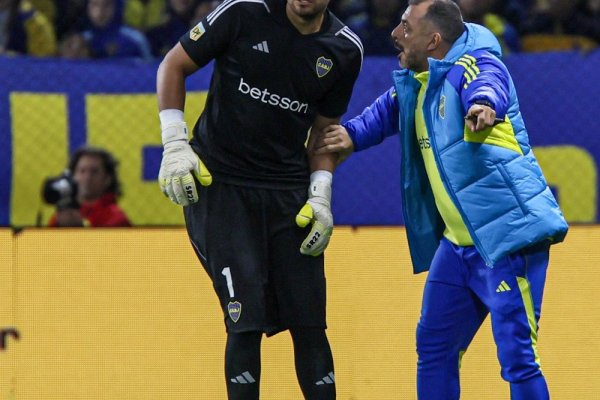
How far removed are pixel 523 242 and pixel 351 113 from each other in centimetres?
324

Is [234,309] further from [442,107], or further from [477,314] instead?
[442,107]

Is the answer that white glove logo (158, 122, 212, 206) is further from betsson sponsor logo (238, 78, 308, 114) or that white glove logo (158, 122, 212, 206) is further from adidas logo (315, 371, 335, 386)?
adidas logo (315, 371, 335, 386)

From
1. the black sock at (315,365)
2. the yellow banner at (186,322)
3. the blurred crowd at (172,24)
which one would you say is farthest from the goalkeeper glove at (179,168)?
the blurred crowd at (172,24)

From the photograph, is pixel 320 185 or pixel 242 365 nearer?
pixel 242 365

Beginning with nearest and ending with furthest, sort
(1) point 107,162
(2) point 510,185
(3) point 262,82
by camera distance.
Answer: (2) point 510,185 → (3) point 262,82 → (1) point 107,162

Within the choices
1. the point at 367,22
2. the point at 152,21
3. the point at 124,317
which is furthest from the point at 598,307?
the point at 152,21

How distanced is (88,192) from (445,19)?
3.40m

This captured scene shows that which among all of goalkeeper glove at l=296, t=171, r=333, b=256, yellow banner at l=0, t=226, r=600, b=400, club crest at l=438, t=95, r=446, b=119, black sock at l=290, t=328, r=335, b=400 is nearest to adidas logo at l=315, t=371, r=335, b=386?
black sock at l=290, t=328, r=335, b=400

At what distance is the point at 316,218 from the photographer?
485cm

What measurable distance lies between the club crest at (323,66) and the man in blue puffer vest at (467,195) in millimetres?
288

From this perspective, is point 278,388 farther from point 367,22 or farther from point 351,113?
point 367,22

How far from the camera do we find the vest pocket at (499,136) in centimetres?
450

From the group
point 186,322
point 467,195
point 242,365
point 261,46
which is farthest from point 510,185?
point 186,322

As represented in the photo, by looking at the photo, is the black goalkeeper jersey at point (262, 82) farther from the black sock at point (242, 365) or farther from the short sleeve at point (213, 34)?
the black sock at point (242, 365)
